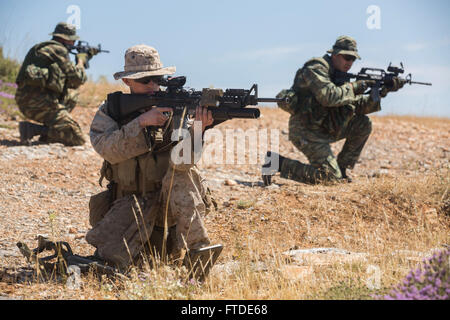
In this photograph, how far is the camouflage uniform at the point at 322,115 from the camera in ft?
22.6

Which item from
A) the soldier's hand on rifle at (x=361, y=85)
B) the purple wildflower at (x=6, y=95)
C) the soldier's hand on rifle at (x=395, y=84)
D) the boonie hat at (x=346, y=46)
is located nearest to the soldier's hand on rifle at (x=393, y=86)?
the soldier's hand on rifle at (x=395, y=84)

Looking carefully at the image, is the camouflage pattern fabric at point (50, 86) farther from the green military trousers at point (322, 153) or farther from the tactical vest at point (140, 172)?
the tactical vest at point (140, 172)

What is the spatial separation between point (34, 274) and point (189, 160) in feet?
4.32

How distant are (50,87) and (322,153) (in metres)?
4.43

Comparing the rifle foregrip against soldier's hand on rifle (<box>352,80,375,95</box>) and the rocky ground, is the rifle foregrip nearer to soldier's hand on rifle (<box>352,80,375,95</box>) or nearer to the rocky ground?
the rocky ground

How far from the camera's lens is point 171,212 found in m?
3.82

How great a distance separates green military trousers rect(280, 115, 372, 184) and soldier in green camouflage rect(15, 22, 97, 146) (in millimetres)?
3738

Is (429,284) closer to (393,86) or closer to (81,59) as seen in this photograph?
(393,86)

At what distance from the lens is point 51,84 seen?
336 inches

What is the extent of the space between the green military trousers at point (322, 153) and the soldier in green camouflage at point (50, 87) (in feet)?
12.3

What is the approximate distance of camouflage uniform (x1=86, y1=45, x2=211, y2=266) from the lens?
3699 millimetres

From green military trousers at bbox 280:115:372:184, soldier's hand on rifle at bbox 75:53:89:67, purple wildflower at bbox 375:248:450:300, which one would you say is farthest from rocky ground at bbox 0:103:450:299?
soldier's hand on rifle at bbox 75:53:89:67
